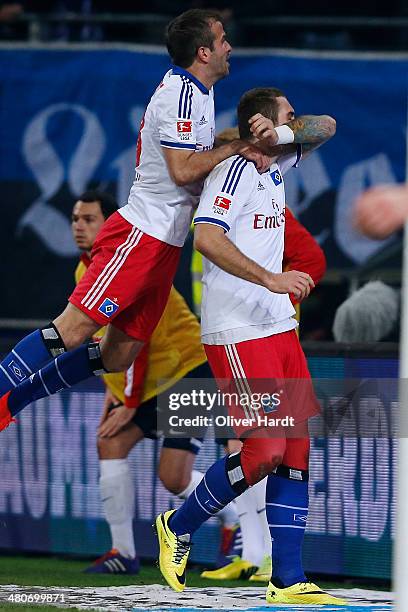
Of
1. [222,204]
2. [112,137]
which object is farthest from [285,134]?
[112,137]

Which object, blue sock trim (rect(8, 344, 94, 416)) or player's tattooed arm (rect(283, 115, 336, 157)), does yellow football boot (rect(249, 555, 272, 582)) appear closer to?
blue sock trim (rect(8, 344, 94, 416))

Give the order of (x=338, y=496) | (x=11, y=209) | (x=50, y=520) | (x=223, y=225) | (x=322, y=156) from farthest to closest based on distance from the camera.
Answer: (x=11, y=209) < (x=322, y=156) < (x=50, y=520) < (x=338, y=496) < (x=223, y=225)

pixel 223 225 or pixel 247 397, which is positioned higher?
pixel 223 225

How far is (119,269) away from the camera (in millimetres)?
6191

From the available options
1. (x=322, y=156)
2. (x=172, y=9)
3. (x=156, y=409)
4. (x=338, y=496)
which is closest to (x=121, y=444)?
(x=156, y=409)

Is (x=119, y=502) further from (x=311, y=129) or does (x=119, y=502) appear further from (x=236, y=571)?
(x=311, y=129)

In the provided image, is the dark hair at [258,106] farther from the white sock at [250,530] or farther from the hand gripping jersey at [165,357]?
the white sock at [250,530]

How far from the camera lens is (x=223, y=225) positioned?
5812mm

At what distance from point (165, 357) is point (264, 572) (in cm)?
126

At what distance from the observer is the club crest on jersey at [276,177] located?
6137 millimetres

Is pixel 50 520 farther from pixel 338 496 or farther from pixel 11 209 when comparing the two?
pixel 11 209

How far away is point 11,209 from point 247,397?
6068 millimetres

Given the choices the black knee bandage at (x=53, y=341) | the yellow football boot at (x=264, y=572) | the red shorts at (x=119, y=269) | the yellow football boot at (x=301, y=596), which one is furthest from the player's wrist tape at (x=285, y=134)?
the yellow football boot at (x=264, y=572)

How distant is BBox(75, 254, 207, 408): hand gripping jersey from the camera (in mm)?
7469
